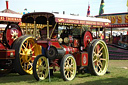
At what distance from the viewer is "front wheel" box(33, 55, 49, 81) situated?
7.79 meters

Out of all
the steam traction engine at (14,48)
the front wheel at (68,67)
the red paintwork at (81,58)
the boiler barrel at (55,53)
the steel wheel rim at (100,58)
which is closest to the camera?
the front wheel at (68,67)

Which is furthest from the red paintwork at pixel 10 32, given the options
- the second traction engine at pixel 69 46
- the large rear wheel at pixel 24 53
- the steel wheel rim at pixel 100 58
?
the steel wheel rim at pixel 100 58

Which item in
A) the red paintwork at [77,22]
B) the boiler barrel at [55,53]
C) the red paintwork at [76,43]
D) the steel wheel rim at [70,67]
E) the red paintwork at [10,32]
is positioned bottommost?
the steel wheel rim at [70,67]

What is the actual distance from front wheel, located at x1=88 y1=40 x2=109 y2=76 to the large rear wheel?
7.19 ft

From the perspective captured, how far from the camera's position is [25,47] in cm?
927

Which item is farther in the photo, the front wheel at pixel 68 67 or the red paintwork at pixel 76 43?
the red paintwork at pixel 76 43

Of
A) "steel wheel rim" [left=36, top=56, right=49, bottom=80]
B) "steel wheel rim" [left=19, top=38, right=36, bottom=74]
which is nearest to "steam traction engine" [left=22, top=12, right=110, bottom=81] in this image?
"steel wheel rim" [left=36, top=56, right=49, bottom=80]

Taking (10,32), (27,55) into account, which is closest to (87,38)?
(27,55)

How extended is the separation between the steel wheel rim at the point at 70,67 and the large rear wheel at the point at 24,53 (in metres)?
1.63

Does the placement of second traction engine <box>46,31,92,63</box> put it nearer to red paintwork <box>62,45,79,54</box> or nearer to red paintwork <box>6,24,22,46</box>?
red paintwork <box>62,45,79,54</box>

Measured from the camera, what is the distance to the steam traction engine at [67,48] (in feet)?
26.1

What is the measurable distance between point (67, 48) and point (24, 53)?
163 cm

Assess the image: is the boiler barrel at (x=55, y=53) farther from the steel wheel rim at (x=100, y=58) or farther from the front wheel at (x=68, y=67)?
the steel wheel rim at (x=100, y=58)

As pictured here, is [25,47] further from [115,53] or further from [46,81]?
[115,53]
